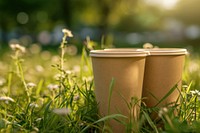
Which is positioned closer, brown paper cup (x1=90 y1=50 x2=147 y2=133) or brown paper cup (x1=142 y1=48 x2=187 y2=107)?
brown paper cup (x1=90 y1=50 x2=147 y2=133)

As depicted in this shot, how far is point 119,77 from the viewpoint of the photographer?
2.12 m

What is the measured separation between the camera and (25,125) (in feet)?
7.36

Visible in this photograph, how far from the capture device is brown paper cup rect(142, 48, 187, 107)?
230 centimetres

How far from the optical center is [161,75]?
91.2 inches

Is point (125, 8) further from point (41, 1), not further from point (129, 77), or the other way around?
point (129, 77)

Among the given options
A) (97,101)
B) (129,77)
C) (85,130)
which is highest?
(129,77)

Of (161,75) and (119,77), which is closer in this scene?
(119,77)

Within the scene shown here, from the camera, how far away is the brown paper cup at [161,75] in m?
2.30

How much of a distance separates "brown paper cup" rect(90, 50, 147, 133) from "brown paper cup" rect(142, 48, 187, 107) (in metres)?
0.16

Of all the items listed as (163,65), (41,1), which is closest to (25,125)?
(163,65)

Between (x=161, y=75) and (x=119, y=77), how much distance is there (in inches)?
12.2

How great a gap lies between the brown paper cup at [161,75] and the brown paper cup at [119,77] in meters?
0.16

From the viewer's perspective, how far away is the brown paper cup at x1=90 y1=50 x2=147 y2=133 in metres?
2.10

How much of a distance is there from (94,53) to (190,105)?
0.77m
